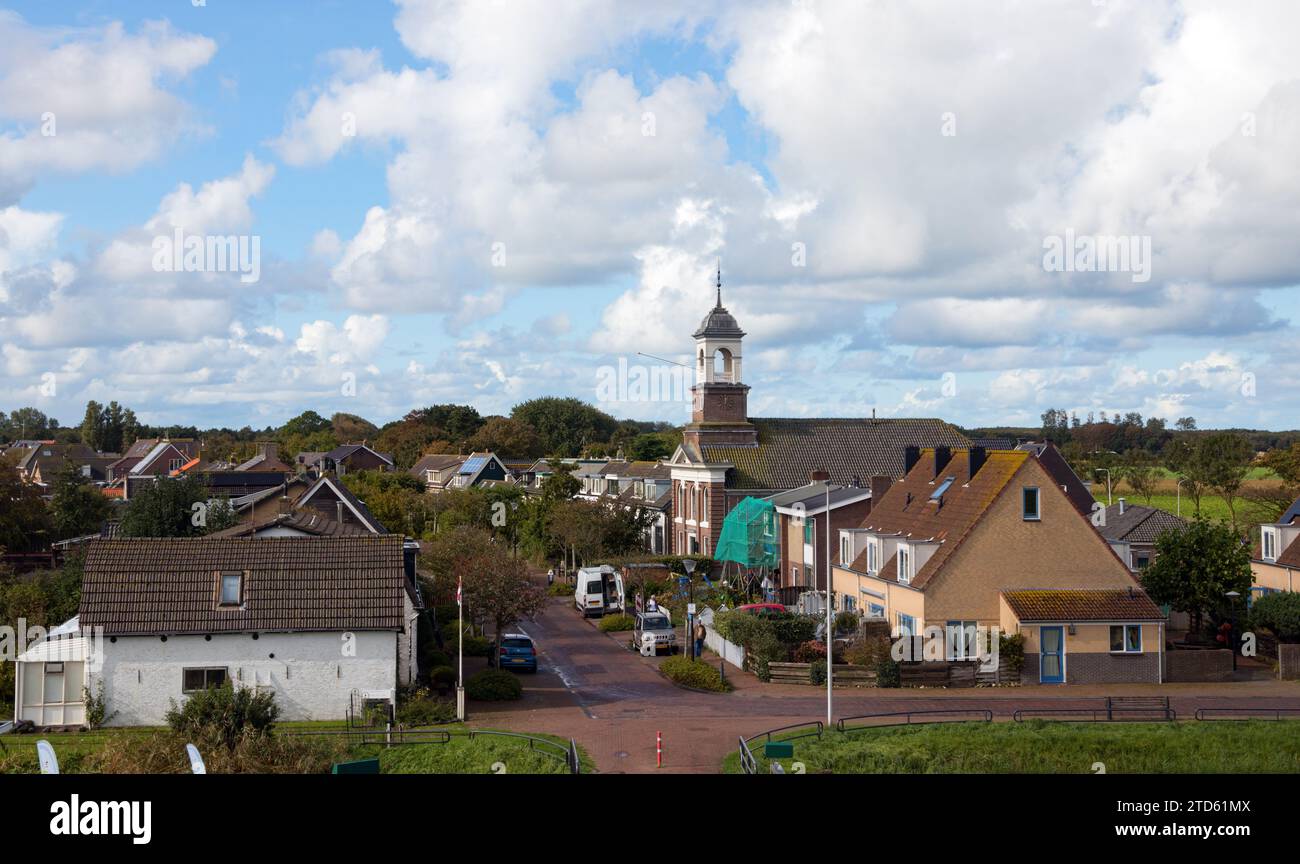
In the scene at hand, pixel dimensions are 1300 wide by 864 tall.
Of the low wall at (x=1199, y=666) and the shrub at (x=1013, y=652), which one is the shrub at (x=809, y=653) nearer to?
the shrub at (x=1013, y=652)

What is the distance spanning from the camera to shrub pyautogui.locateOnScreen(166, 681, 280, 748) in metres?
25.2

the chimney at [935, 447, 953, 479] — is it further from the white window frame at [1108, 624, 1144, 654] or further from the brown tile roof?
the white window frame at [1108, 624, 1144, 654]

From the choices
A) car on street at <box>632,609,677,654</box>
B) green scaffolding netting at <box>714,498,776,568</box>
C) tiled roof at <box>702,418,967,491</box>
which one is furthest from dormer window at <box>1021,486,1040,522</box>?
tiled roof at <box>702,418,967,491</box>

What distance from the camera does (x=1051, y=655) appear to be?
3656 centimetres

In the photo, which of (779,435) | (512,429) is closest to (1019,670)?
(779,435)

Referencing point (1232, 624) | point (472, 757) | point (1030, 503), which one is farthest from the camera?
point (1232, 624)

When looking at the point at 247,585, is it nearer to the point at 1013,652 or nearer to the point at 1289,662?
the point at 1013,652

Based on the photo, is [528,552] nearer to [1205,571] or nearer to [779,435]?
[779,435]

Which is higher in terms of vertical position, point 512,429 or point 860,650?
point 512,429

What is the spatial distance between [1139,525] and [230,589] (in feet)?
142

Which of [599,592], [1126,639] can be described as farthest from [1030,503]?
[599,592]

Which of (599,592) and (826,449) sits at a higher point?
(826,449)
